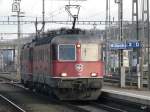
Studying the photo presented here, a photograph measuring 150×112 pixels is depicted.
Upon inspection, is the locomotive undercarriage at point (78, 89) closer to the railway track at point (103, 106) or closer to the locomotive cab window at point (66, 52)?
the railway track at point (103, 106)

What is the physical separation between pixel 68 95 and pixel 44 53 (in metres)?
3.21

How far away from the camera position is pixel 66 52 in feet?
86.8

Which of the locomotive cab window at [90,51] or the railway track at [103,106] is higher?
the locomotive cab window at [90,51]

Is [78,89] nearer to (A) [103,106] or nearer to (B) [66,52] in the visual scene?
(B) [66,52]

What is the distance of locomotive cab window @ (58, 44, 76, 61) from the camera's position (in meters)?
26.4

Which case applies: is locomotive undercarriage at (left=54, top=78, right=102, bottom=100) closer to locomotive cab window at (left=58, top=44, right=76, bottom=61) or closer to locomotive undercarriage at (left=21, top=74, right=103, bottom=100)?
locomotive undercarriage at (left=21, top=74, right=103, bottom=100)

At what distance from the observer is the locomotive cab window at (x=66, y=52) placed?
86.5 feet

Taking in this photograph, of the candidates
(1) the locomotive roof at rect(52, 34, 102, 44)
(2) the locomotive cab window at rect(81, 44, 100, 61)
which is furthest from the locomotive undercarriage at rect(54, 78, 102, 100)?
(1) the locomotive roof at rect(52, 34, 102, 44)

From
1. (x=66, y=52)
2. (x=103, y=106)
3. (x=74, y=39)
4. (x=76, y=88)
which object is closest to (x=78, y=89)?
(x=76, y=88)

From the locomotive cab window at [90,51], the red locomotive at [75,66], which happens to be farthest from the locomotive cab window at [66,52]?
the locomotive cab window at [90,51]

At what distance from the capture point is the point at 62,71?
26.1 meters

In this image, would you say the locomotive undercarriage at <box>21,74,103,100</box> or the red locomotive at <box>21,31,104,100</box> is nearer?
the locomotive undercarriage at <box>21,74,103,100</box>

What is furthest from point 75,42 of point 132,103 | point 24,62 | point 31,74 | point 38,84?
point 24,62

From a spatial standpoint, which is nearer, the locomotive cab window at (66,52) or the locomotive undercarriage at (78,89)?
the locomotive undercarriage at (78,89)
